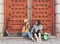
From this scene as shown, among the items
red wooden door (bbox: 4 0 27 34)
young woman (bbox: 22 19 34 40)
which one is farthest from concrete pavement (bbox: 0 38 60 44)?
red wooden door (bbox: 4 0 27 34)

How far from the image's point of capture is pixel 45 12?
13.2 metres

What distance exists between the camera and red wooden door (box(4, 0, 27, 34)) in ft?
42.8

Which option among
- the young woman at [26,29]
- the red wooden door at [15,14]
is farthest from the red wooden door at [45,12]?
the young woman at [26,29]

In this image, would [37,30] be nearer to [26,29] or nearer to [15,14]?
[26,29]

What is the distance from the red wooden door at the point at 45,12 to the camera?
1320 centimetres

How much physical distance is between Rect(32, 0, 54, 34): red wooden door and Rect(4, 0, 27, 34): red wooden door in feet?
2.56

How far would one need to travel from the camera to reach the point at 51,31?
13297mm

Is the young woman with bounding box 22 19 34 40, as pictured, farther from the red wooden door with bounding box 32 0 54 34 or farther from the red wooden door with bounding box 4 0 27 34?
the red wooden door with bounding box 32 0 54 34

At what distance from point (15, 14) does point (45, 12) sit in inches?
79.2

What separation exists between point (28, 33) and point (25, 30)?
331 millimetres

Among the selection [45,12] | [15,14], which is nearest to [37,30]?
[45,12]

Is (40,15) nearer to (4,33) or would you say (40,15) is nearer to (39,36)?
(39,36)

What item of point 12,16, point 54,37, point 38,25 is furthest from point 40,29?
point 12,16

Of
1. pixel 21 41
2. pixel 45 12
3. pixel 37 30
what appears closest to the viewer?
pixel 21 41
